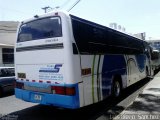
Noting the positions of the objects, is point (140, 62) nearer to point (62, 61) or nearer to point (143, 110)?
point (143, 110)

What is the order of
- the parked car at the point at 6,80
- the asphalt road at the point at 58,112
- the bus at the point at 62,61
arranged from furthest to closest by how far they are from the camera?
the parked car at the point at 6,80
the asphalt road at the point at 58,112
the bus at the point at 62,61

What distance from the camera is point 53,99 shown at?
643cm

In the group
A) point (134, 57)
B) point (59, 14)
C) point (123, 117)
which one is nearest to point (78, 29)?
point (59, 14)

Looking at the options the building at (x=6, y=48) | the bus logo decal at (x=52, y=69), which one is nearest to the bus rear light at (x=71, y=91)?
the bus logo decal at (x=52, y=69)

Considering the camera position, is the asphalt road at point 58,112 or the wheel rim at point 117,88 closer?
the asphalt road at point 58,112

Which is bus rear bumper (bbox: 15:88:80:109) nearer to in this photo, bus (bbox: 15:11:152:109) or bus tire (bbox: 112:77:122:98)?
bus (bbox: 15:11:152:109)

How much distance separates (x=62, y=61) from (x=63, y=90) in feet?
2.56

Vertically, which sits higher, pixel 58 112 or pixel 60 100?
pixel 60 100

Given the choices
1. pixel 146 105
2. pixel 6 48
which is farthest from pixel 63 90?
pixel 6 48

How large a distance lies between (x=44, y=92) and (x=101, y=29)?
3.21 m

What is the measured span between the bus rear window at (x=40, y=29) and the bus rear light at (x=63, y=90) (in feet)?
4.77

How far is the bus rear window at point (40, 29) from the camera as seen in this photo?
21.7 ft

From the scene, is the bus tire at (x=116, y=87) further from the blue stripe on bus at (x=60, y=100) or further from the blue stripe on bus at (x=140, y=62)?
the blue stripe on bus at (x=140, y=62)

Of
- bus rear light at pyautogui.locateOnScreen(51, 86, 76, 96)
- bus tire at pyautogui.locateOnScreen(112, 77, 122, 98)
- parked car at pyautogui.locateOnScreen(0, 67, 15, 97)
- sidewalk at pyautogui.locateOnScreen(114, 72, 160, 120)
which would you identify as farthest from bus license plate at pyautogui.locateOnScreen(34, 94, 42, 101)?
parked car at pyautogui.locateOnScreen(0, 67, 15, 97)
